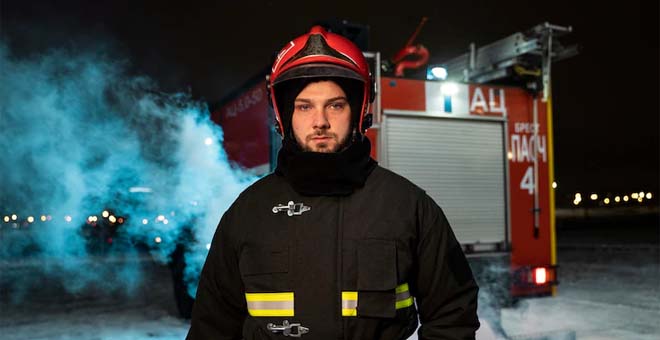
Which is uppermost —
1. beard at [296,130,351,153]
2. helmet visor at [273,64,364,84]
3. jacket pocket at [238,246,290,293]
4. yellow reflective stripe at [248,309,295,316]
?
helmet visor at [273,64,364,84]

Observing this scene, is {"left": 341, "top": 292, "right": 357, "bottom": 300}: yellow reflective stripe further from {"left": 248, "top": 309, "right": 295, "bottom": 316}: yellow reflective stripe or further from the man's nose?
the man's nose

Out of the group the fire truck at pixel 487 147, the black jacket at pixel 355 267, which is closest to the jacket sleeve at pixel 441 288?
the black jacket at pixel 355 267

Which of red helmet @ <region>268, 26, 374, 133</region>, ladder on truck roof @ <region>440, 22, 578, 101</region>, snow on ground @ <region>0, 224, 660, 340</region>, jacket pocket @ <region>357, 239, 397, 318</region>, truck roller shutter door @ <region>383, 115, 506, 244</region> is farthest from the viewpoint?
snow on ground @ <region>0, 224, 660, 340</region>

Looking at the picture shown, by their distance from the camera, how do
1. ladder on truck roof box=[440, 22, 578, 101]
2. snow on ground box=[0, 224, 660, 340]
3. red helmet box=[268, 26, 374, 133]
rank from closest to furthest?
red helmet box=[268, 26, 374, 133] → ladder on truck roof box=[440, 22, 578, 101] → snow on ground box=[0, 224, 660, 340]

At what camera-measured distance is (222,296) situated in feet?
5.67

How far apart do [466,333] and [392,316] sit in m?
0.22

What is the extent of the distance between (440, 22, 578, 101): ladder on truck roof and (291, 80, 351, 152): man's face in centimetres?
427

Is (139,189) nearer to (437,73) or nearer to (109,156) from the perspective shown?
(109,156)

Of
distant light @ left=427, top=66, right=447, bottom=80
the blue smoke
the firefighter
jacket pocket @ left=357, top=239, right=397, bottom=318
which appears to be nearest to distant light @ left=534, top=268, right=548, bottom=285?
distant light @ left=427, top=66, right=447, bottom=80

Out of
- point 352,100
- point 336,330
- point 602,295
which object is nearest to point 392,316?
point 336,330

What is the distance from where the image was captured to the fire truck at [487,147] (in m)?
5.31

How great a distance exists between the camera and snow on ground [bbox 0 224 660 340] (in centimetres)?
634

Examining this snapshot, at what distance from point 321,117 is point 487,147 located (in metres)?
4.25

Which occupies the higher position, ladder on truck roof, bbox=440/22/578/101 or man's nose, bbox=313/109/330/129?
ladder on truck roof, bbox=440/22/578/101
